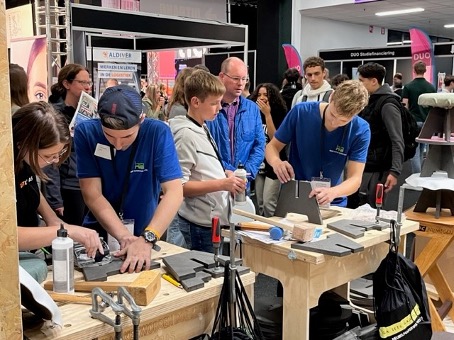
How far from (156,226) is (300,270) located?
0.58m

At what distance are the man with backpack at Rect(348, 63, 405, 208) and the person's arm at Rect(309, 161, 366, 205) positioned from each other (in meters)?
0.88

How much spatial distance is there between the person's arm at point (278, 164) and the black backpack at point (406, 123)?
3.65 feet

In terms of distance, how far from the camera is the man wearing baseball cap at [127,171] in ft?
5.95

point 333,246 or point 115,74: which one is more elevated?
point 115,74

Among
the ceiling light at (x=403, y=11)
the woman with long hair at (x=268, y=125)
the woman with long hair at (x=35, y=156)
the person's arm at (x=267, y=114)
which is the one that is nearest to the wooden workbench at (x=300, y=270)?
the woman with long hair at (x=35, y=156)

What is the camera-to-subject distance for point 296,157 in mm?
2734

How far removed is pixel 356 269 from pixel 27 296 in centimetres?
146

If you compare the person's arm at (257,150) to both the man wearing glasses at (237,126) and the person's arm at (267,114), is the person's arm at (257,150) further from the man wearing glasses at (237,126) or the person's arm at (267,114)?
the person's arm at (267,114)

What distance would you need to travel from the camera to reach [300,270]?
1975 mm

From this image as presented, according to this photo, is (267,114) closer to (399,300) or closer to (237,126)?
(237,126)

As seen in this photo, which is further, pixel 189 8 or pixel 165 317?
pixel 189 8

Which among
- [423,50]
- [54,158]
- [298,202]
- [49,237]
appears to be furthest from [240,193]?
[423,50]

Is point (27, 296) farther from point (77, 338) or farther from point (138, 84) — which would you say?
point (138, 84)

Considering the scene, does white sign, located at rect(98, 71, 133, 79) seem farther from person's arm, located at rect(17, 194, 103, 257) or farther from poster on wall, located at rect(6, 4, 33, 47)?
person's arm, located at rect(17, 194, 103, 257)
